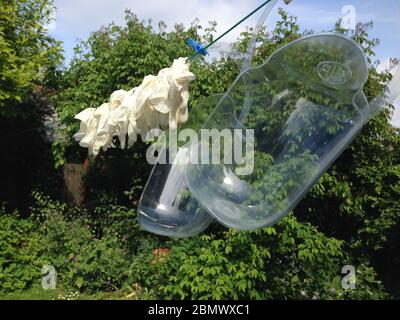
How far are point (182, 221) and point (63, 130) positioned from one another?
4781mm

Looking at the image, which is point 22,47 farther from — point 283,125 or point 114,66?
point 283,125

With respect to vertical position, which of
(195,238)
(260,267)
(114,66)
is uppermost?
(114,66)

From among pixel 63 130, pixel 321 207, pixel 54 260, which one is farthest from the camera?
pixel 63 130

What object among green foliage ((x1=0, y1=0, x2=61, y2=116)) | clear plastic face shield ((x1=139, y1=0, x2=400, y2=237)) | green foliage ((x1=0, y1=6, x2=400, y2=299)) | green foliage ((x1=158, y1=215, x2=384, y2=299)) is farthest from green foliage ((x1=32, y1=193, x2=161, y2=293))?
clear plastic face shield ((x1=139, y1=0, x2=400, y2=237))

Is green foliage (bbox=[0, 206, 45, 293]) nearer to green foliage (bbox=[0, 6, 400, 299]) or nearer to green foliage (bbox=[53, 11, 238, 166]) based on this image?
green foliage (bbox=[0, 6, 400, 299])

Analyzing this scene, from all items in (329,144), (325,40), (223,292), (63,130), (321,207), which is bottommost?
(223,292)

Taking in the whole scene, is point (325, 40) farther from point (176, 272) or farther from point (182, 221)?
point (176, 272)

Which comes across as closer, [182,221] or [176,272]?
[182,221]

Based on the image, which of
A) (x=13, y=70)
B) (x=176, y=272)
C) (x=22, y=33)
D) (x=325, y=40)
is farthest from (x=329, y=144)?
(x=22, y=33)

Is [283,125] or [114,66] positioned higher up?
[114,66]

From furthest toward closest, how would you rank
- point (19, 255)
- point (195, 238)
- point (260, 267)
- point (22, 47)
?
point (22, 47) → point (19, 255) → point (195, 238) → point (260, 267)

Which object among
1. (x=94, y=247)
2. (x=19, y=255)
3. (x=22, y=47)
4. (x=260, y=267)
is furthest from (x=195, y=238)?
(x=22, y=47)

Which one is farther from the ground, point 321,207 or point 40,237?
point 321,207

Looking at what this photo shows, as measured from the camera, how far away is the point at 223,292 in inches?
161
